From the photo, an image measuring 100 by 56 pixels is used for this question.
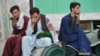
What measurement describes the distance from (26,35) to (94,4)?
377 cm

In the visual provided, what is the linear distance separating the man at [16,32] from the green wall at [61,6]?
3081 mm

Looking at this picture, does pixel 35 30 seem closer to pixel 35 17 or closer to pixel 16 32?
pixel 35 17

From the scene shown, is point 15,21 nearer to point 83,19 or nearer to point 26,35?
point 26,35

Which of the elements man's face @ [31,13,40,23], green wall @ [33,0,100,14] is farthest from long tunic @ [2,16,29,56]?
green wall @ [33,0,100,14]

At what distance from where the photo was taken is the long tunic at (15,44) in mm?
8883

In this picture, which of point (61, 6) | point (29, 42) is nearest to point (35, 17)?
point (29, 42)

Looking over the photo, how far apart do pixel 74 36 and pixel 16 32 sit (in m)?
1.25

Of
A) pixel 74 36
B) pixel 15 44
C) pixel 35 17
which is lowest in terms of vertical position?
pixel 15 44

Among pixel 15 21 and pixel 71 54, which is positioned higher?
pixel 15 21

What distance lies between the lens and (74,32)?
29.7 ft

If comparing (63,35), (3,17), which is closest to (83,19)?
(3,17)

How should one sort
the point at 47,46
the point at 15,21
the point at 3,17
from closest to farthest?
the point at 47,46
the point at 15,21
the point at 3,17

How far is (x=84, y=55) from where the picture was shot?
8.71 meters

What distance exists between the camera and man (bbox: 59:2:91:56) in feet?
29.5
